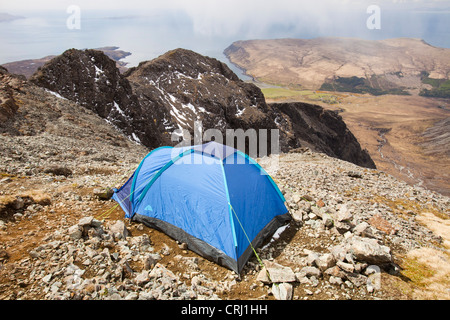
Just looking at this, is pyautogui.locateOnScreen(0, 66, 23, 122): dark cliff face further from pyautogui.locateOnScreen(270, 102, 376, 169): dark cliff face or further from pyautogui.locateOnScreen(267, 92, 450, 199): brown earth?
pyautogui.locateOnScreen(267, 92, 450, 199): brown earth

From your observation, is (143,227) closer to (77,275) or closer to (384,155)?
(77,275)

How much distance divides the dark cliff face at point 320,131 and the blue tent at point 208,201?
50763 mm

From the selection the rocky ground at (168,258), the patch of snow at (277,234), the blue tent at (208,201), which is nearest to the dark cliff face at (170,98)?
the rocky ground at (168,258)

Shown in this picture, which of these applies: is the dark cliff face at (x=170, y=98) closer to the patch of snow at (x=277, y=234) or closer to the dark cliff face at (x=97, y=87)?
the dark cliff face at (x=97, y=87)

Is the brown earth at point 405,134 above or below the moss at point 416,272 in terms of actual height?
below

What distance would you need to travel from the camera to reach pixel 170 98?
43031mm

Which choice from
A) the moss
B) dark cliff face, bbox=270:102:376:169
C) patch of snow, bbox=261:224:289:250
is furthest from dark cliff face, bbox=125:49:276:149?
the moss

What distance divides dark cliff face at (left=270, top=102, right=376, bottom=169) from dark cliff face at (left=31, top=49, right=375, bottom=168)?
1.09 ft

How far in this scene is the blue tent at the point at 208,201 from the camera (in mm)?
7055

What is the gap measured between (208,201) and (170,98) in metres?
38.7

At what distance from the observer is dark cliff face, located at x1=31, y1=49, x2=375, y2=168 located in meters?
29.4

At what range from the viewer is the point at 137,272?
5871 millimetres
